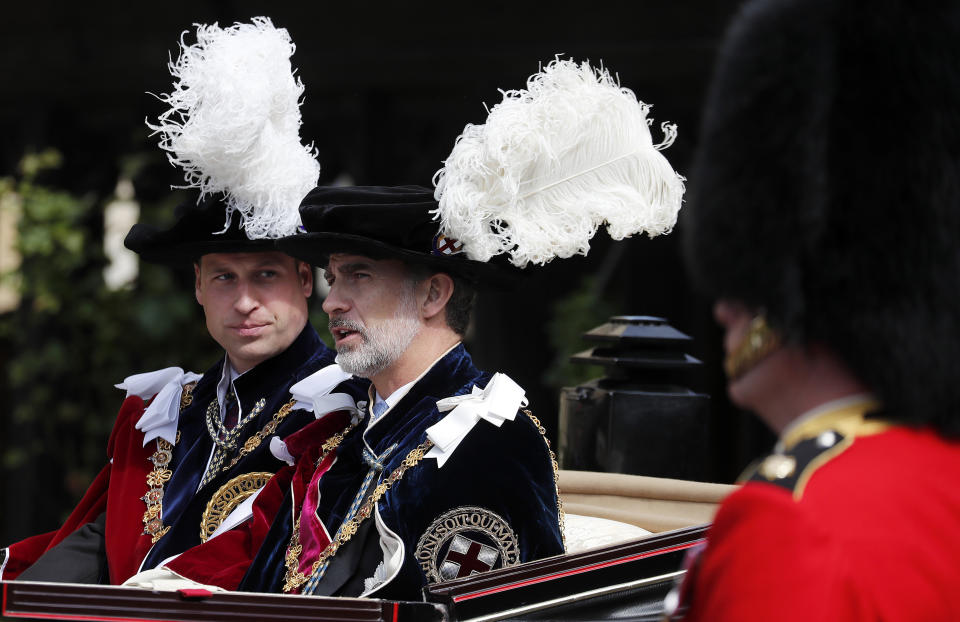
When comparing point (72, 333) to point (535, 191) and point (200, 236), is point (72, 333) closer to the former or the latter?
point (200, 236)

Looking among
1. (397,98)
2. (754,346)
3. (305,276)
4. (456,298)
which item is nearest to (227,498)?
(305,276)

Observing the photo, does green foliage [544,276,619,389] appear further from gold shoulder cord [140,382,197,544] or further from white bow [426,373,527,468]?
white bow [426,373,527,468]

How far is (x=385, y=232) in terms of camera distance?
2.43 meters

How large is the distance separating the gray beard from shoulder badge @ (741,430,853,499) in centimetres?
140

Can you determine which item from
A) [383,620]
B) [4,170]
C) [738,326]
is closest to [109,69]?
[4,170]

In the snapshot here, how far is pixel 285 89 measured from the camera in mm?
3002

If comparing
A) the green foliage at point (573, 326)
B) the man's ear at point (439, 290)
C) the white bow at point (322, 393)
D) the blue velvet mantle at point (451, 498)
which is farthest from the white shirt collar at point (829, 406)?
the green foliage at point (573, 326)

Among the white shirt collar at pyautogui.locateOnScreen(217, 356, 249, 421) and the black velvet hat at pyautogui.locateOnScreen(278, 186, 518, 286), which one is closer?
the black velvet hat at pyautogui.locateOnScreen(278, 186, 518, 286)

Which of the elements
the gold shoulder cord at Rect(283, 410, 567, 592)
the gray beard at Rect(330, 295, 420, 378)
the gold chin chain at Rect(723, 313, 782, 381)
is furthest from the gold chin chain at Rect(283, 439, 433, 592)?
the gold chin chain at Rect(723, 313, 782, 381)

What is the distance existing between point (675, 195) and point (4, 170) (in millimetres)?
5024

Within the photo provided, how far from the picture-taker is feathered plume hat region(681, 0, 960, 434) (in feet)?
3.64

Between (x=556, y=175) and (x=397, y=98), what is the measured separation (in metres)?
3.20

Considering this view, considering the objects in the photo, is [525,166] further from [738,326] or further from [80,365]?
[80,365]

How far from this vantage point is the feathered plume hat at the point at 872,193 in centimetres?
111
